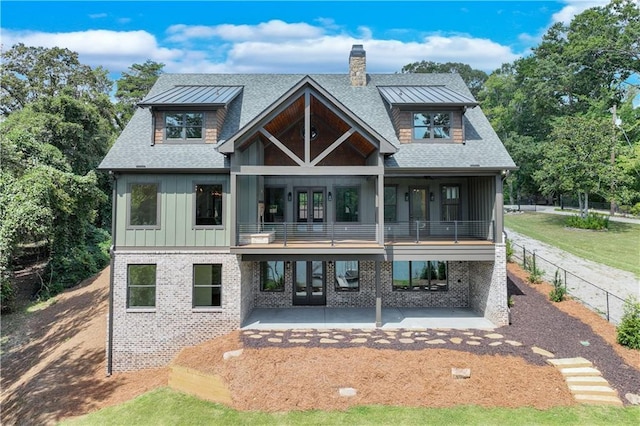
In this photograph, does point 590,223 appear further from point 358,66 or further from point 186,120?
point 186,120

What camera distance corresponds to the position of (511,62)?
2159 inches

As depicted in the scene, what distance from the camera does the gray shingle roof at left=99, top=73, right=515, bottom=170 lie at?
12.9 m

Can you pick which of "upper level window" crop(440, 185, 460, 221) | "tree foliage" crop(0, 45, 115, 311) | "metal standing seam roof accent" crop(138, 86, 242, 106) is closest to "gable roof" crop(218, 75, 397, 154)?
"metal standing seam roof accent" crop(138, 86, 242, 106)

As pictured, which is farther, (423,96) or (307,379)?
(423,96)

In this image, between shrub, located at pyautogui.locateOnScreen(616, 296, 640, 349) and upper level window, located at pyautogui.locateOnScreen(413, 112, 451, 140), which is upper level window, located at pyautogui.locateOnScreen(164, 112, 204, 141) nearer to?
upper level window, located at pyautogui.locateOnScreen(413, 112, 451, 140)

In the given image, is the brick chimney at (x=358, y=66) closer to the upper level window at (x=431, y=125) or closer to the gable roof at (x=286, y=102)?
the upper level window at (x=431, y=125)

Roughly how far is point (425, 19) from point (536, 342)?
1574cm

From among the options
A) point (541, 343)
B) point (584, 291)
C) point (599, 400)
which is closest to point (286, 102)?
point (541, 343)

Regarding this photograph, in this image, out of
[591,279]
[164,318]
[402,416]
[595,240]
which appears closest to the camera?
[402,416]

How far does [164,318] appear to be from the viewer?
12.6m

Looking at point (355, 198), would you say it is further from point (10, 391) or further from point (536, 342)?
point (10, 391)

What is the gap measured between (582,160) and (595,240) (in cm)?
691

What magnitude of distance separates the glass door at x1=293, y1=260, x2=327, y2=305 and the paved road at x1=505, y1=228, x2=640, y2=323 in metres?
10.7

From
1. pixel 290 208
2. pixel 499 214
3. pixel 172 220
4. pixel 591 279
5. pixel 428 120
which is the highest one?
pixel 428 120
